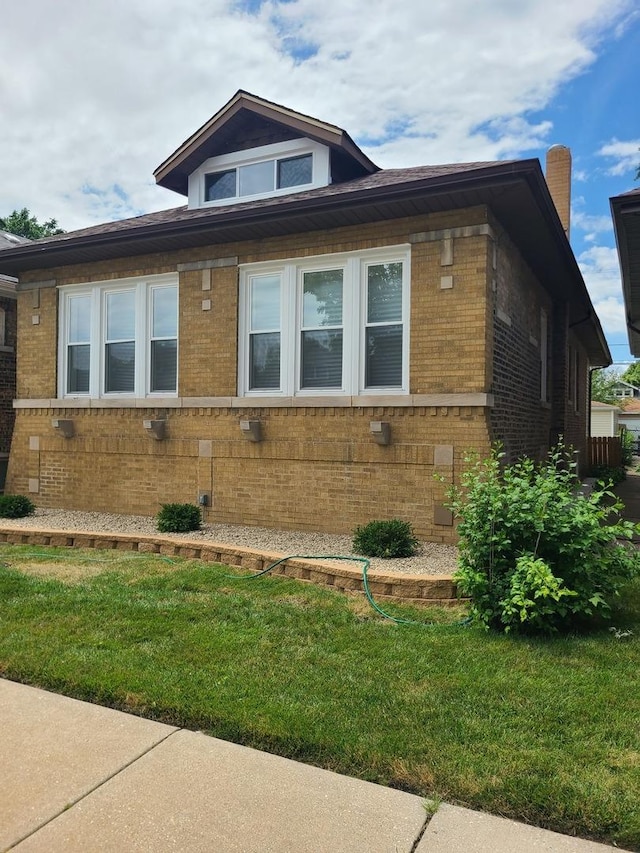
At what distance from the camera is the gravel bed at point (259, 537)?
631cm

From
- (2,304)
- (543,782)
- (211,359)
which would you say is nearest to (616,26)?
(211,359)

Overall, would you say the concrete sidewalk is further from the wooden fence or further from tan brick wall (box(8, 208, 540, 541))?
the wooden fence

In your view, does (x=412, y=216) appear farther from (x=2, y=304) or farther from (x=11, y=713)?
(x=2, y=304)

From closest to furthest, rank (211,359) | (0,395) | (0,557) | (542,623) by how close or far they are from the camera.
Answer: (542,623), (0,557), (211,359), (0,395)

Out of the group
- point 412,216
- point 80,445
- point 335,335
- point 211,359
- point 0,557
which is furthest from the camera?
point 80,445

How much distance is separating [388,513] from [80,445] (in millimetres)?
5130

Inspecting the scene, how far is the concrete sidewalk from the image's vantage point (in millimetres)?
2402

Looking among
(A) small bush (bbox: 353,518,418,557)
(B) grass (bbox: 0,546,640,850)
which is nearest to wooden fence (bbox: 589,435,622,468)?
(A) small bush (bbox: 353,518,418,557)

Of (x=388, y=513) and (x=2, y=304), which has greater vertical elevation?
(x=2, y=304)

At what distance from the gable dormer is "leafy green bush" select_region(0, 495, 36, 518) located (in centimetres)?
537

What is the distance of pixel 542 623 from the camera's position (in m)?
4.34

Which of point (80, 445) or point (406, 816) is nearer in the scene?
point (406, 816)

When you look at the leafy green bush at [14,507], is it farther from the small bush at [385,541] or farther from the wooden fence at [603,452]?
the wooden fence at [603,452]

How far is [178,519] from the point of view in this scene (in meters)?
7.97
